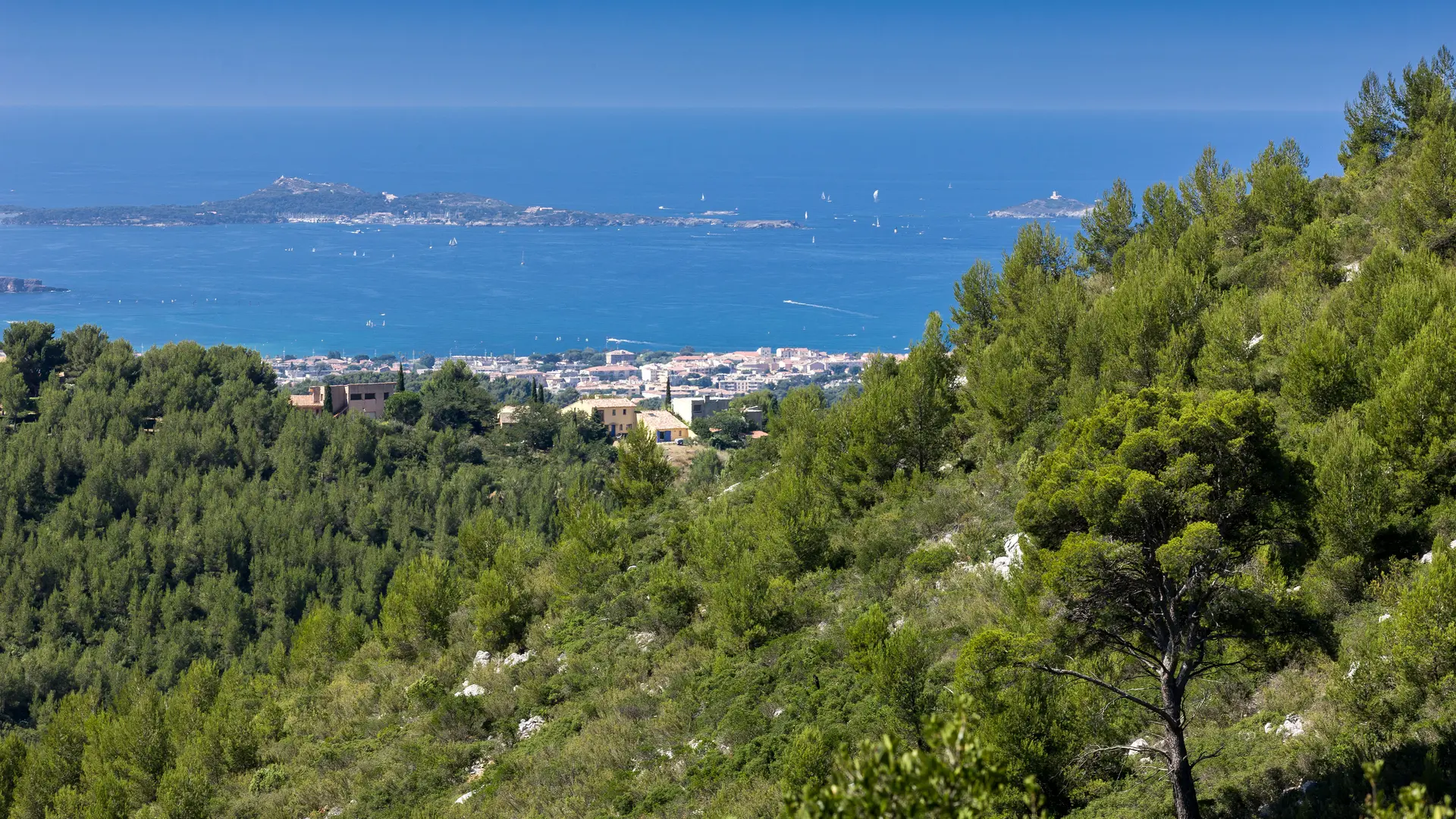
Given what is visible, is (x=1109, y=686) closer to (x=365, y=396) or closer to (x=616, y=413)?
(x=616, y=413)

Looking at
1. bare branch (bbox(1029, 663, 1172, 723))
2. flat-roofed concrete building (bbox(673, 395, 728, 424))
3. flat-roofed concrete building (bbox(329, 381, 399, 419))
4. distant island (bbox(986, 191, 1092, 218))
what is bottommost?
flat-roofed concrete building (bbox(673, 395, 728, 424))

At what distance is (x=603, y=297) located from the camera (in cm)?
13562

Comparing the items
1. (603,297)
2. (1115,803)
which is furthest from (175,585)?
(603,297)

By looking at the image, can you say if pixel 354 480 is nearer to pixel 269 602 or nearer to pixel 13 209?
pixel 269 602

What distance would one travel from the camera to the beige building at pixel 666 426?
53.7m

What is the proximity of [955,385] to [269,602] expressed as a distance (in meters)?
23.8

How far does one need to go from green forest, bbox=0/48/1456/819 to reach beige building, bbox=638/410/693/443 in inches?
632

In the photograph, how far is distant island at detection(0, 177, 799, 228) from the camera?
180m

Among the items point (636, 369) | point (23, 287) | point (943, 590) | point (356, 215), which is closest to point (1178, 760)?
point (943, 590)

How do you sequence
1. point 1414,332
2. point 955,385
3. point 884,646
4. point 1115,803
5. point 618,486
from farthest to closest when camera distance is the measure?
point 618,486
point 955,385
point 1414,332
point 884,646
point 1115,803

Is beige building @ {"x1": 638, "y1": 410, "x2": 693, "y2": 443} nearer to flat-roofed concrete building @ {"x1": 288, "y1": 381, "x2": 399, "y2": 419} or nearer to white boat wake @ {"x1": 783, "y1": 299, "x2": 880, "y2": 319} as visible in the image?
flat-roofed concrete building @ {"x1": 288, "y1": 381, "x2": 399, "y2": 419}

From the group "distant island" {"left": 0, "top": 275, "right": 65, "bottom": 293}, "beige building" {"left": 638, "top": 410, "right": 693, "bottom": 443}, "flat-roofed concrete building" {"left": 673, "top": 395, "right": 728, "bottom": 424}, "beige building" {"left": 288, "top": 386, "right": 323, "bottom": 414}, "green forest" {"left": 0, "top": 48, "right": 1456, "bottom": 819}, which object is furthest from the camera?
"distant island" {"left": 0, "top": 275, "right": 65, "bottom": 293}

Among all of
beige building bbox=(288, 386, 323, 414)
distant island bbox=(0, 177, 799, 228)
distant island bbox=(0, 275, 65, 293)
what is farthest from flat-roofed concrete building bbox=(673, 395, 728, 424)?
distant island bbox=(0, 177, 799, 228)

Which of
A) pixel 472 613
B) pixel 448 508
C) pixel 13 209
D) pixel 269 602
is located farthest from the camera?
pixel 13 209
